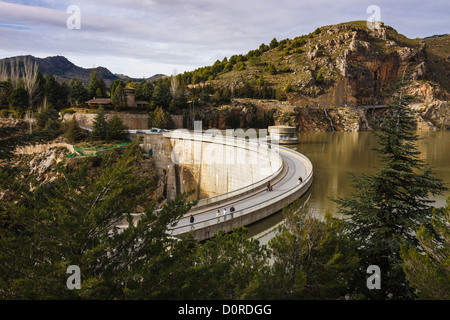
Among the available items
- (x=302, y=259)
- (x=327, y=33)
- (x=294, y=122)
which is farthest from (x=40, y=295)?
(x=327, y=33)

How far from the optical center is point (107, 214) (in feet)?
20.0

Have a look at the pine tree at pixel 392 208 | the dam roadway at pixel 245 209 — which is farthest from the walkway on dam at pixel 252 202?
the pine tree at pixel 392 208

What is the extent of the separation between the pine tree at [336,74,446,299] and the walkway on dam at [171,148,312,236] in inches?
285

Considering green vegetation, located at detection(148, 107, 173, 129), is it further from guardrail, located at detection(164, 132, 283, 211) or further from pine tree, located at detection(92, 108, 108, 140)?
pine tree, located at detection(92, 108, 108, 140)

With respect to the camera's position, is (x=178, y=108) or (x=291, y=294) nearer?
(x=291, y=294)

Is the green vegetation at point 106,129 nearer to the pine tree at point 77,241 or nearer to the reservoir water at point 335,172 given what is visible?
the reservoir water at point 335,172

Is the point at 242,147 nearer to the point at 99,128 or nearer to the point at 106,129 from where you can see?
the point at 106,129

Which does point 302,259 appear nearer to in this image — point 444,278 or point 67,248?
point 444,278

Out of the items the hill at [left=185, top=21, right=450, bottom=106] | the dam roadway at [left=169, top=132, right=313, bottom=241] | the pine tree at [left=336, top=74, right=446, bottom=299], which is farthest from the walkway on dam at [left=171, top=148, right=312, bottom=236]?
the hill at [left=185, top=21, right=450, bottom=106]

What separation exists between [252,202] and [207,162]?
715 inches

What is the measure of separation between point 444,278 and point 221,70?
130259mm

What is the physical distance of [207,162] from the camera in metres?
36.5

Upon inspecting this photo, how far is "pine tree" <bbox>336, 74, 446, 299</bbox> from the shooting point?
360 inches

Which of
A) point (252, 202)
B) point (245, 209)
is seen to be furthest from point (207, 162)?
point (245, 209)
